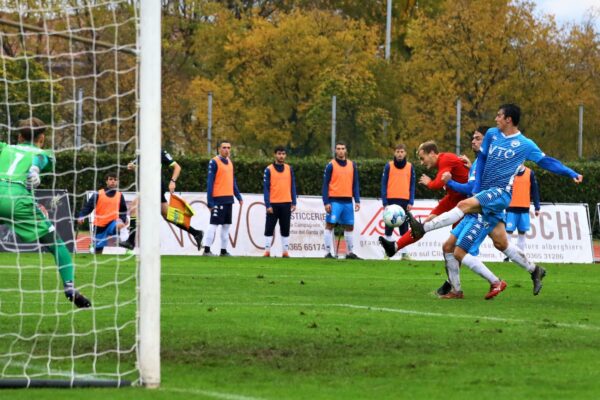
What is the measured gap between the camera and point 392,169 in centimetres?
2470

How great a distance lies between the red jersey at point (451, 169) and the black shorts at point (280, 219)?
9853 mm

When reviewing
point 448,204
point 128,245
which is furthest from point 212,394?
point 128,245

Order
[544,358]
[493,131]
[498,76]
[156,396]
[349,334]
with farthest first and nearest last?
[498,76]
[493,131]
[349,334]
[544,358]
[156,396]

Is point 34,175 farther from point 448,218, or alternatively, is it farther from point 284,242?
point 284,242

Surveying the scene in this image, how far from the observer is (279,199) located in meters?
24.4

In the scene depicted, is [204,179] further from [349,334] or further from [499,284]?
[349,334]

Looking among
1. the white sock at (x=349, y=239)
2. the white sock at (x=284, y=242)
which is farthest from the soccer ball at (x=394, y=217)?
the white sock at (x=284, y=242)

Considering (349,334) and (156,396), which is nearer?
(156,396)

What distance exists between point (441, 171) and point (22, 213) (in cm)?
518

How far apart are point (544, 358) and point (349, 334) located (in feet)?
6.03

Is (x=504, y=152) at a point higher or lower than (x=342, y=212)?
higher

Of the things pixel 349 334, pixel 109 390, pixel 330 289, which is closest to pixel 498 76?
pixel 330 289

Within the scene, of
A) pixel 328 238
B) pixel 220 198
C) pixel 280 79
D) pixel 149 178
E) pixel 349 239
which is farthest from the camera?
pixel 280 79

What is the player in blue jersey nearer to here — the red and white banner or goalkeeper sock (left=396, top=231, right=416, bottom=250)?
goalkeeper sock (left=396, top=231, right=416, bottom=250)
